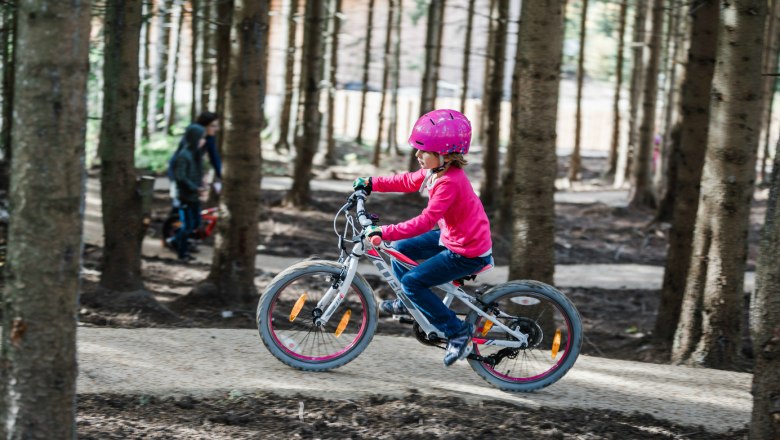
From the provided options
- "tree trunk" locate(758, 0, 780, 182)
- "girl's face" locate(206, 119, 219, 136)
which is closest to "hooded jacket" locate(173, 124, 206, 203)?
"girl's face" locate(206, 119, 219, 136)

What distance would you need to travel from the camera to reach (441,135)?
5824 millimetres

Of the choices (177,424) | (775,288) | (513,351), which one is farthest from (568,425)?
(177,424)

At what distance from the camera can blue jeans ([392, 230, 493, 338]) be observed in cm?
604

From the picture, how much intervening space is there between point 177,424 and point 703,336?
15.0 ft

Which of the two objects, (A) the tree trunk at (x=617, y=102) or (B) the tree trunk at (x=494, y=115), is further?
(A) the tree trunk at (x=617, y=102)

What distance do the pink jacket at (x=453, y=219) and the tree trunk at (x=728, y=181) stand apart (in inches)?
99.1

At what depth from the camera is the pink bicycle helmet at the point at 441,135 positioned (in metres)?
5.82

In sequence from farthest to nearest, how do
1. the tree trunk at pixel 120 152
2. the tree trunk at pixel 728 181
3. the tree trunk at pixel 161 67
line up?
the tree trunk at pixel 161 67 < the tree trunk at pixel 120 152 < the tree trunk at pixel 728 181

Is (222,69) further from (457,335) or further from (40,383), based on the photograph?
(40,383)

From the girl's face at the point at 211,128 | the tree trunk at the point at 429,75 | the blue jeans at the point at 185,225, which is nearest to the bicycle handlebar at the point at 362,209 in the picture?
the girl's face at the point at 211,128

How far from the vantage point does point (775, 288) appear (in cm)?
485

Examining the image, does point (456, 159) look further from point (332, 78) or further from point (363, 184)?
point (332, 78)

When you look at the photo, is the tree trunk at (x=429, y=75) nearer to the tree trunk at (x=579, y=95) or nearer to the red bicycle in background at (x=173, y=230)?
the tree trunk at (x=579, y=95)

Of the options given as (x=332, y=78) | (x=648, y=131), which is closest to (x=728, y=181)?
(x=648, y=131)
